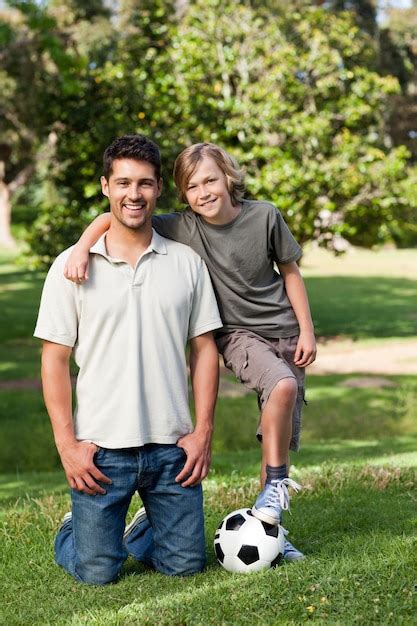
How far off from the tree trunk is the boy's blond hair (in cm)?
4215

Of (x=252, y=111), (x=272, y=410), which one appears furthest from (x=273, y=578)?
(x=252, y=111)

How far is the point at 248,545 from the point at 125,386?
2.99 ft

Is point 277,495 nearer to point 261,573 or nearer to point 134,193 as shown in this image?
point 261,573

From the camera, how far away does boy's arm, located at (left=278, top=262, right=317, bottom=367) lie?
4.91 m

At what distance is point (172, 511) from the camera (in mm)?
4648

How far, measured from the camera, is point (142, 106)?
18797mm

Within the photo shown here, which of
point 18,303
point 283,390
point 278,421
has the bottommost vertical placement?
point 18,303

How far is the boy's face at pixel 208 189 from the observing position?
4.81 metres

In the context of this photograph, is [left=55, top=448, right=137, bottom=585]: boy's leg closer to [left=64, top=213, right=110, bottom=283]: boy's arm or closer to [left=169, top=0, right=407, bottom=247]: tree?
[left=64, top=213, right=110, bottom=283]: boy's arm

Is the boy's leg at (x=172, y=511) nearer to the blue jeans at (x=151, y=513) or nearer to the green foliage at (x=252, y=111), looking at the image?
the blue jeans at (x=151, y=513)

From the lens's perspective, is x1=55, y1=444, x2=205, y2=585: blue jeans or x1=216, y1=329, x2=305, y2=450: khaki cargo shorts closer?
x1=55, y1=444, x2=205, y2=585: blue jeans

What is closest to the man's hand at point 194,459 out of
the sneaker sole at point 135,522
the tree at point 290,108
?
the sneaker sole at point 135,522

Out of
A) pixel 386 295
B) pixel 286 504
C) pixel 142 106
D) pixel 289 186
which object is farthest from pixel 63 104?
pixel 286 504

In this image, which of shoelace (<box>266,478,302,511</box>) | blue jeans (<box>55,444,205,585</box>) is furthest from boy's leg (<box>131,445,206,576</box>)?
shoelace (<box>266,478,302,511</box>)
